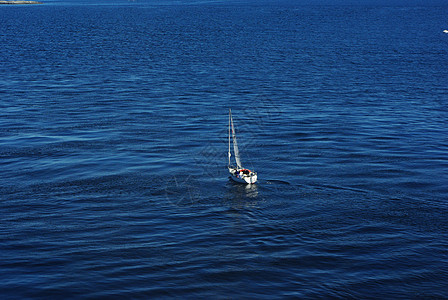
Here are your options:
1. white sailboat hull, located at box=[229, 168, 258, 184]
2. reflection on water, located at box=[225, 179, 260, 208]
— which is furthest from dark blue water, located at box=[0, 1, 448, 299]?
white sailboat hull, located at box=[229, 168, 258, 184]

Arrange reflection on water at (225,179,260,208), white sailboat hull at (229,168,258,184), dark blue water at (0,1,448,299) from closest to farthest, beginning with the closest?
dark blue water at (0,1,448,299), reflection on water at (225,179,260,208), white sailboat hull at (229,168,258,184)

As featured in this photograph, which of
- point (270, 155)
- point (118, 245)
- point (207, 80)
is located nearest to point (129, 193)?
point (118, 245)

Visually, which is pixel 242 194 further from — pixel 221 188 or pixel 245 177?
pixel 221 188

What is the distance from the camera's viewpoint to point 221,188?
247ft

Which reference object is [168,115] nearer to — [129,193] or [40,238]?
[129,193]

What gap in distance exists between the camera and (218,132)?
100188 mm

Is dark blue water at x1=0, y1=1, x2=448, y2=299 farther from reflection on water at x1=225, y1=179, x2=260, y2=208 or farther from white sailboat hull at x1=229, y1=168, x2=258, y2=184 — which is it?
white sailboat hull at x1=229, y1=168, x2=258, y2=184

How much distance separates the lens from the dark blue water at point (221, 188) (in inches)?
2169

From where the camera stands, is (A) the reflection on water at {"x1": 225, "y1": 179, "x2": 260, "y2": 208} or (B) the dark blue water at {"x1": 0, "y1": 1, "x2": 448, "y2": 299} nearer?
(B) the dark blue water at {"x1": 0, "y1": 1, "x2": 448, "y2": 299}

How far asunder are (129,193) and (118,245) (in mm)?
13879

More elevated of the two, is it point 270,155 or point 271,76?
point 271,76

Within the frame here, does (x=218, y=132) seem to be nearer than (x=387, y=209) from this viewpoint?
No

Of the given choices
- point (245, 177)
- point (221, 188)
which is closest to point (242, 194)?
point (245, 177)

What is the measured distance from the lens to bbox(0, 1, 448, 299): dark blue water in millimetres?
55094
